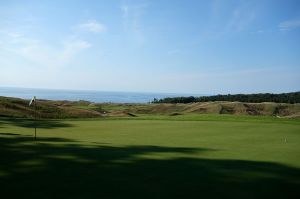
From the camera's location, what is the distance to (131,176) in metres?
8.20

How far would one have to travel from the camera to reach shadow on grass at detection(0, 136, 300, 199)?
23.2 ft

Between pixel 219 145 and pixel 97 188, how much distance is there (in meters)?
7.90

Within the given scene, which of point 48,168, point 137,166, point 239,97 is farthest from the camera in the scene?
point 239,97

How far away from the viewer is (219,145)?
562 inches

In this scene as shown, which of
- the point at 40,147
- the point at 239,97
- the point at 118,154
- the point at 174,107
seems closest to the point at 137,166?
the point at 118,154

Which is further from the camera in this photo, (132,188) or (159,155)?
(159,155)

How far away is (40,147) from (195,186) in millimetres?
6034

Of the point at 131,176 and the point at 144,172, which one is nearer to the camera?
the point at 131,176

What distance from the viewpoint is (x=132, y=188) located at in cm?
730

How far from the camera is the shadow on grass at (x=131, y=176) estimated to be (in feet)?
23.2

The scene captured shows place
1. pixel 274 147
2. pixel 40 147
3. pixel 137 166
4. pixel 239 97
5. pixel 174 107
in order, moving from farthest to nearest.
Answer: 1. pixel 239 97
2. pixel 174 107
3. pixel 274 147
4. pixel 40 147
5. pixel 137 166

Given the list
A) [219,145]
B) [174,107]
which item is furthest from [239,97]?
[219,145]

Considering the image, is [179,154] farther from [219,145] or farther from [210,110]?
[210,110]

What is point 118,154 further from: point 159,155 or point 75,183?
point 75,183
